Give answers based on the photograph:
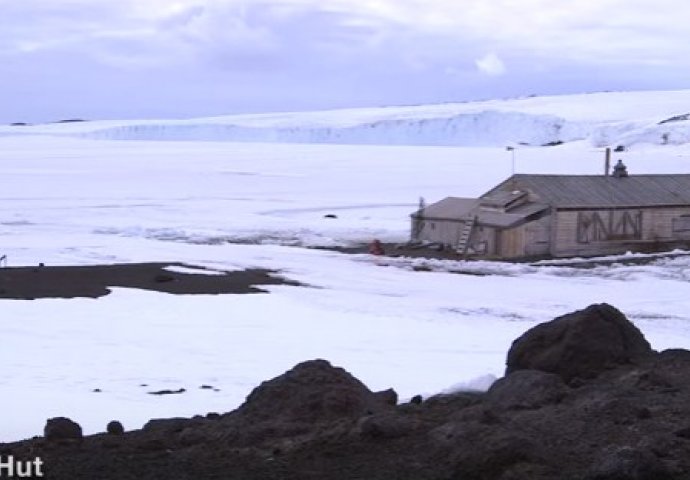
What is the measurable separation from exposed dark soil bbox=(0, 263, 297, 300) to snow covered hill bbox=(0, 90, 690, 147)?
57465mm

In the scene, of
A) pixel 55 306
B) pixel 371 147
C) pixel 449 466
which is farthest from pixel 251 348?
pixel 371 147

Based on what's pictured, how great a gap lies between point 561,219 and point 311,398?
25.2 metres

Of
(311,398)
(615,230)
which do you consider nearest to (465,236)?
(615,230)

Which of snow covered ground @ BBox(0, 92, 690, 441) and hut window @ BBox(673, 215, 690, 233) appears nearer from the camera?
snow covered ground @ BBox(0, 92, 690, 441)

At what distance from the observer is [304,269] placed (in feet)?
85.8

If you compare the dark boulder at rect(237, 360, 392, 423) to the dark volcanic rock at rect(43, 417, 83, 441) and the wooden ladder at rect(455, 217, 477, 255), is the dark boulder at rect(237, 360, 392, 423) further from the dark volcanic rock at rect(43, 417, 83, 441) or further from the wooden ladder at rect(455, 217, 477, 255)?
the wooden ladder at rect(455, 217, 477, 255)

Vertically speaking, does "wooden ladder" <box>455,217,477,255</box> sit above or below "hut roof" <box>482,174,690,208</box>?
below

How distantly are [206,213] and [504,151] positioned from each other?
1781 inches

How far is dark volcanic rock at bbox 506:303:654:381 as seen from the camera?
27.3 ft

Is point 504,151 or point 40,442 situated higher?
point 504,151

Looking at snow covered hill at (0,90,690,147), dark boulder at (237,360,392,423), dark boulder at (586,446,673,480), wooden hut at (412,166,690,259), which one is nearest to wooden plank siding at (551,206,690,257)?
wooden hut at (412,166,690,259)

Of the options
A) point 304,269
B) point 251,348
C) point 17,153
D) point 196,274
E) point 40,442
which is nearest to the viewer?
point 40,442

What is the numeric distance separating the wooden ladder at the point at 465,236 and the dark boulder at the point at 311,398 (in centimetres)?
2379

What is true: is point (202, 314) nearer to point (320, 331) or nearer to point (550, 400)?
point (320, 331)
